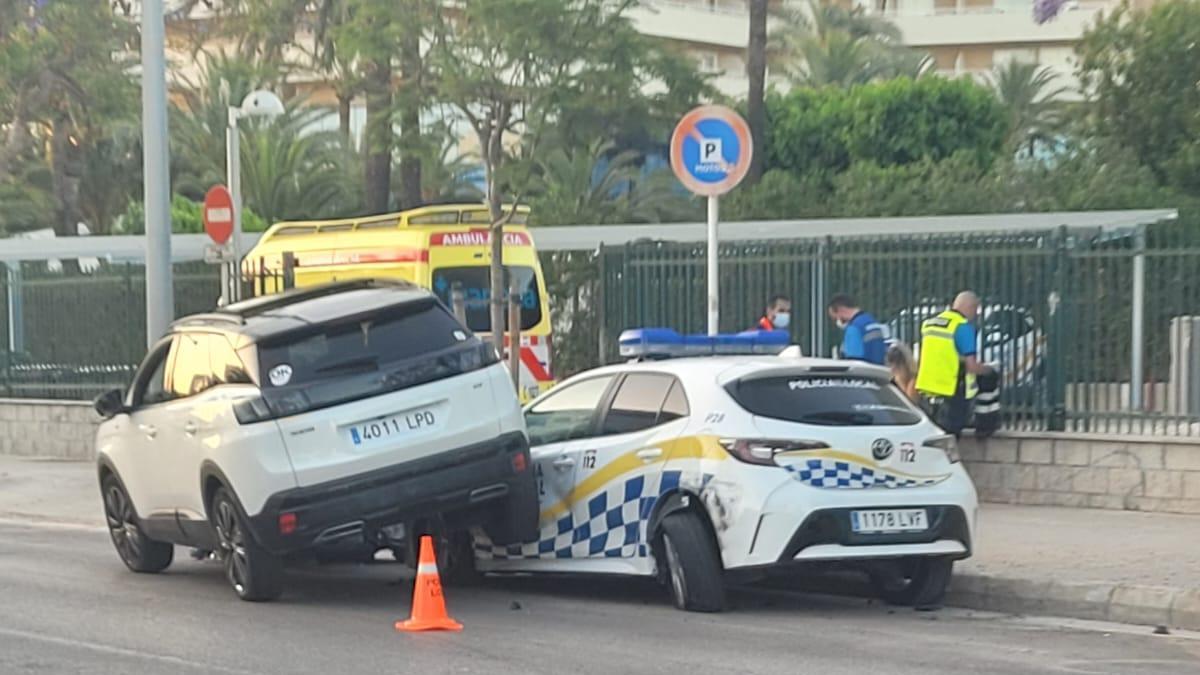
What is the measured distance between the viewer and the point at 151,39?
17.8 meters

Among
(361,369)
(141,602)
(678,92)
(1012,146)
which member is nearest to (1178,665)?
(361,369)

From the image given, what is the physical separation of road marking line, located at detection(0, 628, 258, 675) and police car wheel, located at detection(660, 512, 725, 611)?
2.68 m

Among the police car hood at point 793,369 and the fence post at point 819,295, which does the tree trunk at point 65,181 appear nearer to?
the fence post at point 819,295

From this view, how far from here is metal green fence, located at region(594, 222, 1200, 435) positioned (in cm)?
1441

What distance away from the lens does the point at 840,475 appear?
33.9 ft

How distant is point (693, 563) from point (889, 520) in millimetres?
1106

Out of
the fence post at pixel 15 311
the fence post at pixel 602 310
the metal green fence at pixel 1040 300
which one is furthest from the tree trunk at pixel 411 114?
the metal green fence at pixel 1040 300

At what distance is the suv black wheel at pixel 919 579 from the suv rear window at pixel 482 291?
8997mm

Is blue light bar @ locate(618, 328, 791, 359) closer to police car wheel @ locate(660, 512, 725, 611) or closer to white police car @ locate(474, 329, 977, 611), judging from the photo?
white police car @ locate(474, 329, 977, 611)

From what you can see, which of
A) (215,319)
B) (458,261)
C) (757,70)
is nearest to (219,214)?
(458,261)

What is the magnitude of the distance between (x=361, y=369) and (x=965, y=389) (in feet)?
19.3

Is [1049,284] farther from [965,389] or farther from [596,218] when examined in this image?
[596,218]

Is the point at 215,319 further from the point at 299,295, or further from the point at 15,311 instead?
the point at 15,311

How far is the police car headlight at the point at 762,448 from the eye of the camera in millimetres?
10297
